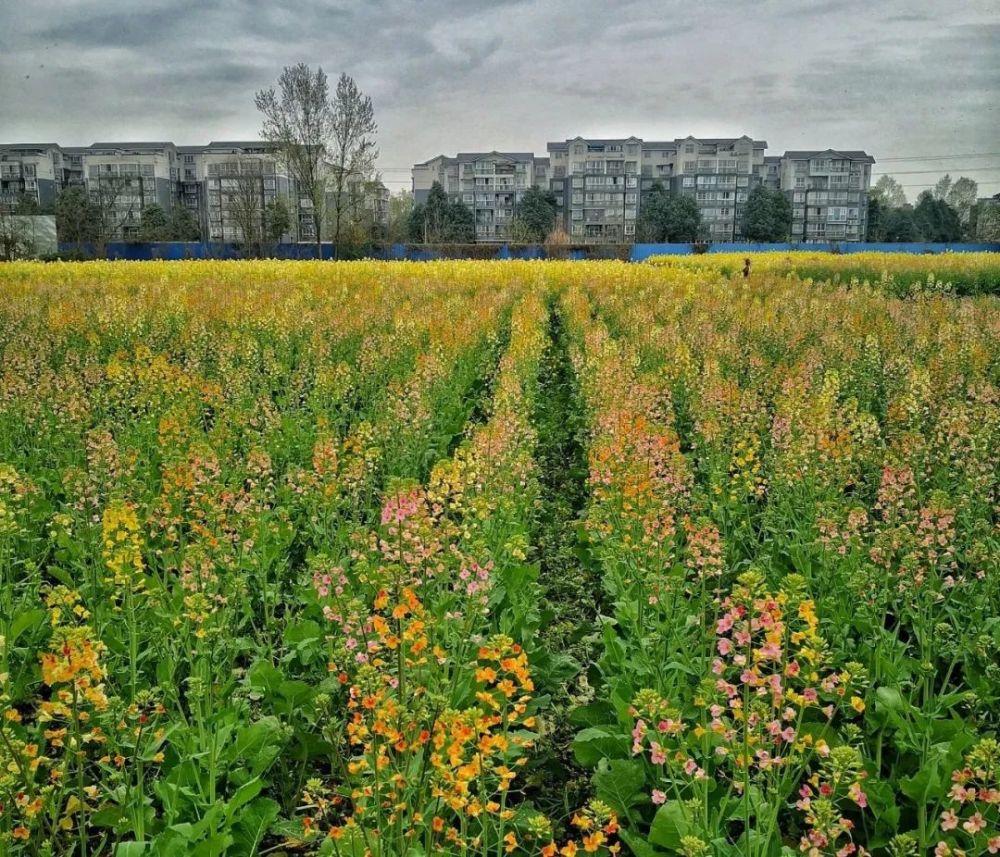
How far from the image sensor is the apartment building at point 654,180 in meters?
120

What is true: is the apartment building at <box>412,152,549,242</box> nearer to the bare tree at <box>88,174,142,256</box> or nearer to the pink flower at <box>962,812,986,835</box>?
the bare tree at <box>88,174,142,256</box>

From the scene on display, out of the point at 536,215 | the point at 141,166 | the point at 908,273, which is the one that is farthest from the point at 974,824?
the point at 141,166

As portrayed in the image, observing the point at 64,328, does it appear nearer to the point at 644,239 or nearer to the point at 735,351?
the point at 735,351

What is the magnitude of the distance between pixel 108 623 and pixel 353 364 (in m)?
7.62

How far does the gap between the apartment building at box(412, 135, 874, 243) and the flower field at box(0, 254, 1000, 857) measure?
112310 mm

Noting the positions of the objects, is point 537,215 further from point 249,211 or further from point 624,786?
point 624,786

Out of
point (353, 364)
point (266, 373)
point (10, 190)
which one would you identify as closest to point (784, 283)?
point (353, 364)

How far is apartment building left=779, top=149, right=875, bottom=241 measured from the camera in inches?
4906

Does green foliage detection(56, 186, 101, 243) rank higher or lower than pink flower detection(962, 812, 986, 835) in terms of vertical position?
higher

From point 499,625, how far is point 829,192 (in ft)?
440

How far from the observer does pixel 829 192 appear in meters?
126

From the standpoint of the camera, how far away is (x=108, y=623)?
3953 millimetres

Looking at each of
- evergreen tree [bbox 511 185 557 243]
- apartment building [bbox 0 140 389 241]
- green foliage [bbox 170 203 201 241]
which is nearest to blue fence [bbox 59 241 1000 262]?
green foliage [bbox 170 203 201 241]

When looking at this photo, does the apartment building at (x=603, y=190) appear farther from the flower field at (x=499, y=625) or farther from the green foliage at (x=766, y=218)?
the flower field at (x=499, y=625)
